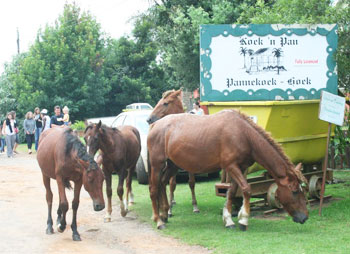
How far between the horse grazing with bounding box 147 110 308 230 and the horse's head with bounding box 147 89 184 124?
4.38 feet

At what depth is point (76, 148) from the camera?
311 inches

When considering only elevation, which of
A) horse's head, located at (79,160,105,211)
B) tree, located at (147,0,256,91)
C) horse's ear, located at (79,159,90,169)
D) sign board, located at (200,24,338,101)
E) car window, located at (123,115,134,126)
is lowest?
horse's head, located at (79,160,105,211)

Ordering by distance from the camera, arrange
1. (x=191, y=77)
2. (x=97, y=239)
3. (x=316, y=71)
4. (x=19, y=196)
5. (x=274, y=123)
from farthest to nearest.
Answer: (x=191, y=77), (x=19, y=196), (x=316, y=71), (x=274, y=123), (x=97, y=239)

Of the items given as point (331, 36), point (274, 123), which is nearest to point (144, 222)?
point (274, 123)

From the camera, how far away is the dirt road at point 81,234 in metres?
7.37

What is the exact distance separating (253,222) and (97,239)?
8.99ft

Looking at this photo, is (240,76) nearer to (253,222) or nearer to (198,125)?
(198,125)

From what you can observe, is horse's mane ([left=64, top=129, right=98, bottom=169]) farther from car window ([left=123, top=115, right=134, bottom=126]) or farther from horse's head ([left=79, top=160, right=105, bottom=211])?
car window ([left=123, top=115, right=134, bottom=126])

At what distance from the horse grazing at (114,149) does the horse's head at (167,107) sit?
0.67m

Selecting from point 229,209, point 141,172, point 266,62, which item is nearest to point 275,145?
point 229,209

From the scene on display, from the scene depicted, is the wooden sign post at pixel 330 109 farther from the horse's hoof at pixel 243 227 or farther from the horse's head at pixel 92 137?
the horse's head at pixel 92 137

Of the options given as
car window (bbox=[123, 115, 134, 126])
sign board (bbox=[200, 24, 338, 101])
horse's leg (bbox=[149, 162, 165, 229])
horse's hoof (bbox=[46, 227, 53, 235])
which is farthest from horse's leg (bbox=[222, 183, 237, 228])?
car window (bbox=[123, 115, 134, 126])

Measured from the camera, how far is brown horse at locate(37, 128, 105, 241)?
7695 mm

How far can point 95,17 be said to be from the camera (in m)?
39.2
